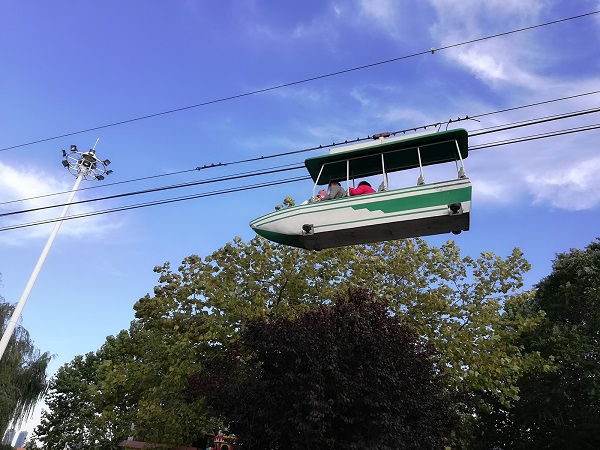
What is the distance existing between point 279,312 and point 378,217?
26.8 feet

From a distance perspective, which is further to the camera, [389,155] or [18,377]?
[18,377]

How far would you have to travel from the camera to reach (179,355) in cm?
1459

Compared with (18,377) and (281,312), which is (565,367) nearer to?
(281,312)

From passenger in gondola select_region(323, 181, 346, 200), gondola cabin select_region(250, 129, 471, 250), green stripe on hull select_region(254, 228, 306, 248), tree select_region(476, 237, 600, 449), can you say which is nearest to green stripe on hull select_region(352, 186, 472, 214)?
gondola cabin select_region(250, 129, 471, 250)

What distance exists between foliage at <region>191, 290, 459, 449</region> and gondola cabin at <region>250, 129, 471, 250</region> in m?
3.83

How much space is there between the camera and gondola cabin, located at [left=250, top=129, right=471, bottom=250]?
24.8ft

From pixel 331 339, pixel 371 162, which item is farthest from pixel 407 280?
pixel 371 162

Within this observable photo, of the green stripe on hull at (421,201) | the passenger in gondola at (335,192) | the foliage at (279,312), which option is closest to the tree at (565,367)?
the foliage at (279,312)

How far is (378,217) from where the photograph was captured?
7703 mm

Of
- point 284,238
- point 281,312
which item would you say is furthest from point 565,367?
point 284,238

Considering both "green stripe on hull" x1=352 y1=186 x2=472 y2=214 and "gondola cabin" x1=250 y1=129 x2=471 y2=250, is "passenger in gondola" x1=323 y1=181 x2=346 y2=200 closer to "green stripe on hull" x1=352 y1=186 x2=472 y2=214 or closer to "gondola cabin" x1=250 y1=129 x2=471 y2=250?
"gondola cabin" x1=250 y1=129 x2=471 y2=250

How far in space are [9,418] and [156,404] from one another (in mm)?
15641

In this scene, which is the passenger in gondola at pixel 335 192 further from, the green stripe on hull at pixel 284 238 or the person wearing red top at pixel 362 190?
the green stripe on hull at pixel 284 238

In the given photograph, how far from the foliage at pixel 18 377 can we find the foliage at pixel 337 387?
666 inches
